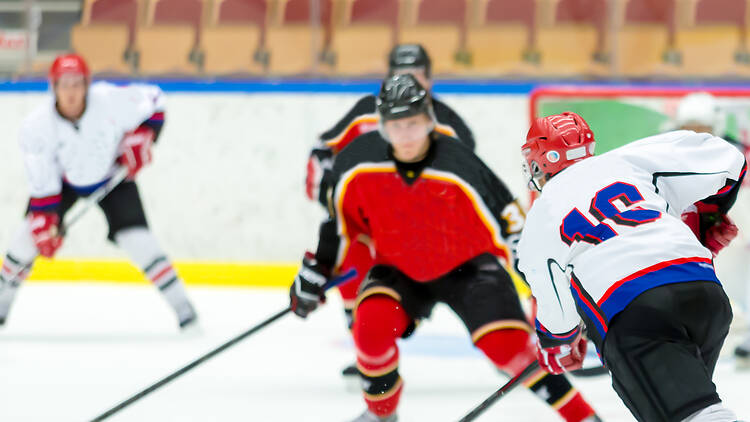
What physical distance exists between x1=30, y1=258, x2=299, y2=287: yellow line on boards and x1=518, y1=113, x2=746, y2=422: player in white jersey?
3.45 metres

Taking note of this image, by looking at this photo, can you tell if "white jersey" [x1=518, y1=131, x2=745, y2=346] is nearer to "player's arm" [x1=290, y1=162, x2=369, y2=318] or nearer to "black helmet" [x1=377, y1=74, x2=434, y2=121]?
"black helmet" [x1=377, y1=74, x2=434, y2=121]

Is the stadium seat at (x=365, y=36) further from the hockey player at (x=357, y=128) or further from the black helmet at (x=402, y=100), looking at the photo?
the black helmet at (x=402, y=100)

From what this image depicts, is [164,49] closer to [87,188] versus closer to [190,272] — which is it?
[190,272]

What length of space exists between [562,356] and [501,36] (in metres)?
4.05

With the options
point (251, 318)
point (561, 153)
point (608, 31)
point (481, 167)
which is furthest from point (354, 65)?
point (561, 153)

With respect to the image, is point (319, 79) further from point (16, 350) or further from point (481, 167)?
point (481, 167)

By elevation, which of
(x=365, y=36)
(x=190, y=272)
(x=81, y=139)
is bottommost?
(x=190, y=272)

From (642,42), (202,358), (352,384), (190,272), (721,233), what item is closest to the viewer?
(721,233)

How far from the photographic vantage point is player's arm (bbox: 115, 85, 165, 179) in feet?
13.9

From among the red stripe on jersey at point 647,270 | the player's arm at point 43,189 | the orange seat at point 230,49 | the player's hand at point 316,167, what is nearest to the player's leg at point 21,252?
the player's arm at point 43,189

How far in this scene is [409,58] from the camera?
3.42 meters

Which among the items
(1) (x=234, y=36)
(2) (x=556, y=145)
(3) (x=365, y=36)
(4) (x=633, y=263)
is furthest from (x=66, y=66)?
(4) (x=633, y=263)

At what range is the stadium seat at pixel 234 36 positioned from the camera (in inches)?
230

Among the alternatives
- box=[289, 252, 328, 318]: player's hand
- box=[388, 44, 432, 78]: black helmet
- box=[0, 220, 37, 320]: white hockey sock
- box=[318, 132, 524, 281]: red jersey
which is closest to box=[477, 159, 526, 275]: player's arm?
box=[318, 132, 524, 281]: red jersey
